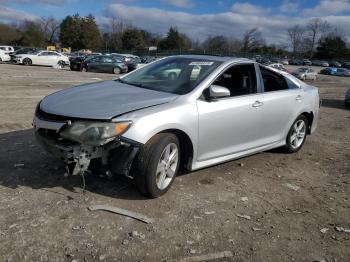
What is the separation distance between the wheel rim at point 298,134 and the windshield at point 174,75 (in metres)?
2.17

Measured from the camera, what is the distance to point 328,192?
17.6 feet

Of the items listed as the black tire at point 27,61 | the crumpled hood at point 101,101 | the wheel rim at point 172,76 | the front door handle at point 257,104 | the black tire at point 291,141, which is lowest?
the black tire at point 291,141

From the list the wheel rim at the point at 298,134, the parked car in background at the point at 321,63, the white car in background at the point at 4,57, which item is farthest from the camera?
the parked car in background at the point at 321,63

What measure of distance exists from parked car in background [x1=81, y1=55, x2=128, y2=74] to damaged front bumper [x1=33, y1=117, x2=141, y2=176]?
1114 inches

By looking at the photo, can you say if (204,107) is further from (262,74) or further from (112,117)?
(262,74)

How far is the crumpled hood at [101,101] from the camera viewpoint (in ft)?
13.7

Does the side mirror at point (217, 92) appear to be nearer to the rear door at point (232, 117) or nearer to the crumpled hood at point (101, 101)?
the rear door at point (232, 117)

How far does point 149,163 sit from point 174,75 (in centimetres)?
160

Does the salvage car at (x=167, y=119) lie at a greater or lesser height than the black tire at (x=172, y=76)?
lesser

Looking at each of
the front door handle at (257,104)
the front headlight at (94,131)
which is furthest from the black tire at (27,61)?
the front headlight at (94,131)

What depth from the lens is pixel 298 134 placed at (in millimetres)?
7008

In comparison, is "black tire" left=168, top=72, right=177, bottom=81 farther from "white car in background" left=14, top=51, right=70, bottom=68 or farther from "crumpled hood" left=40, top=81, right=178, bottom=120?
"white car in background" left=14, top=51, right=70, bottom=68

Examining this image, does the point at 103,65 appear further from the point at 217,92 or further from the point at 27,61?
the point at 217,92

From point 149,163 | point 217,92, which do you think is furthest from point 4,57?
point 149,163
